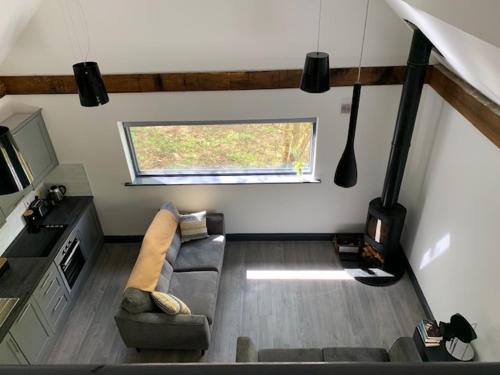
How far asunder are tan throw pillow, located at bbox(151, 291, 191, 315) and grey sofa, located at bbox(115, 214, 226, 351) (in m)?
0.05

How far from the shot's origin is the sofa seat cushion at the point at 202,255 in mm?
4359

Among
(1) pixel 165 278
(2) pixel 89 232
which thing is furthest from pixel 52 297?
(1) pixel 165 278

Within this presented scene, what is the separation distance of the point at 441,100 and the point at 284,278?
2.66 metres

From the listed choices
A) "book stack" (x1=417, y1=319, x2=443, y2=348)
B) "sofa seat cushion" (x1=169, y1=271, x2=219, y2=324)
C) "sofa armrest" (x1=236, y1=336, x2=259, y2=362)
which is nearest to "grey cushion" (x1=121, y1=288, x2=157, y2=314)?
"sofa seat cushion" (x1=169, y1=271, x2=219, y2=324)

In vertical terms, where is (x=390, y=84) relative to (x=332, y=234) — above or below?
above

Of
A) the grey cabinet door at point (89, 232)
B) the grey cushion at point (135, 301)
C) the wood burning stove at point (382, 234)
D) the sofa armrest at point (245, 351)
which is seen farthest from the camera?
the grey cabinet door at point (89, 232)

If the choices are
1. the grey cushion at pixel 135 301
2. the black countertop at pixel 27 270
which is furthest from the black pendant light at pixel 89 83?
the black countertop at pixel 27 270

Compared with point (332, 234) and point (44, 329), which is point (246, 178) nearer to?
point (332, 234)

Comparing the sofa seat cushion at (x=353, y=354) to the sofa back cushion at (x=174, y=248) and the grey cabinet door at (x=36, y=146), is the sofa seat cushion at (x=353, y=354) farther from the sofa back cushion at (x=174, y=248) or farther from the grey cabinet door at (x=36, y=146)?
the grey cabinet door at (x=36, y=146)

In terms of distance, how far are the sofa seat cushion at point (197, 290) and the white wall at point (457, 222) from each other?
7.65ft

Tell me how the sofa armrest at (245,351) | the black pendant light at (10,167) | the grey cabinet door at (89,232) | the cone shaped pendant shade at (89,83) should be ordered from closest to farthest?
the black pendant light at (10,167) < the cone shaped pendant shade at (89,83) < the sofa armrest at (245,351) < the grey cabinet door at (89,232)

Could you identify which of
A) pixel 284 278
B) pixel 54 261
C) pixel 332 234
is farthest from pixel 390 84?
pixel 54 261

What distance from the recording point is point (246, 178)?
490 centimetres

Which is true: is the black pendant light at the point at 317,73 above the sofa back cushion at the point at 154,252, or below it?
above
